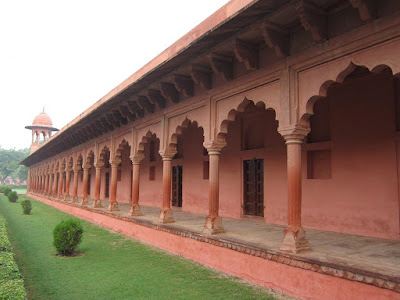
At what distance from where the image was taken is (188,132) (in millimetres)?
12523

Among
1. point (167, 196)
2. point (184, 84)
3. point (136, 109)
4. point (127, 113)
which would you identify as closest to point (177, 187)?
point (127, 113)

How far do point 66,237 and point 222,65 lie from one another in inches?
209

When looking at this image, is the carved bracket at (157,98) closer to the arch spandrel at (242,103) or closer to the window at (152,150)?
the arch spandrel at (242,103)

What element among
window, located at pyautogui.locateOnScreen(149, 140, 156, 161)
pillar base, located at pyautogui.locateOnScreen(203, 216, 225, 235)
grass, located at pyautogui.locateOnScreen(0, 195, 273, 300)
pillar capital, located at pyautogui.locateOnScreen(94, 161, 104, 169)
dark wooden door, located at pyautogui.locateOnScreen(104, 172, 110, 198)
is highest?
window, located at pyautogui.locateOnScreen(149, 140, 156, 161)

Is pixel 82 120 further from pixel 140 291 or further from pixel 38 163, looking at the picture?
pixel 38 163

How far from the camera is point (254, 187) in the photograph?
9.55 meters

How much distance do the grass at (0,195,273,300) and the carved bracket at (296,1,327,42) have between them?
13.3 feet

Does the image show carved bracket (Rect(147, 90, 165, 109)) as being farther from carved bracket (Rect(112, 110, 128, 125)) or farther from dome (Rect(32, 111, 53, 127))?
dome (Rect(32, 111, 53, 127))

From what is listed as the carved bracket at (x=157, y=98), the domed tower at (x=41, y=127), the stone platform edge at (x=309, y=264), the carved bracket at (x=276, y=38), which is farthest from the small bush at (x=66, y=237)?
the domed tower at (x=41, y=127)

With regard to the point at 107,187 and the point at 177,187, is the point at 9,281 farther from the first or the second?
the point at 107,187

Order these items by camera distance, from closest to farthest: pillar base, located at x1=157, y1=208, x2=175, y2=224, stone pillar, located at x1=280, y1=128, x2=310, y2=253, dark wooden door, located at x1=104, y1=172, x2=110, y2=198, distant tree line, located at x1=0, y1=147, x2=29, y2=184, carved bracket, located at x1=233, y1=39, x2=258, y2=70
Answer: stone pillar, located at x1=280, y1=128, x2=310, y2=253, carved bracket, located at x1=233, y1=39, x2=258, y2=70, pillar base, located at x1=157, y1=208, x2=175, y2=224, dark wooden door, located at x1=104, y1=172, x2=110, y2=198, distant tree line, located at x1=0, y1=147, x2=29, y2=184

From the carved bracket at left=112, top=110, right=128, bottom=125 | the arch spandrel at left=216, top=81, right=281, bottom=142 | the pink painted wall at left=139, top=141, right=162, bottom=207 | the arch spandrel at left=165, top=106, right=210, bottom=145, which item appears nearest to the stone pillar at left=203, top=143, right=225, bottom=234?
the arch spandrel at left=216, top=81, right=281, bottom=142

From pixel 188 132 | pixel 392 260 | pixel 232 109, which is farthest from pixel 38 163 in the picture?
pixel 392 260

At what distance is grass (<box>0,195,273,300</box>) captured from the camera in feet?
16.8
